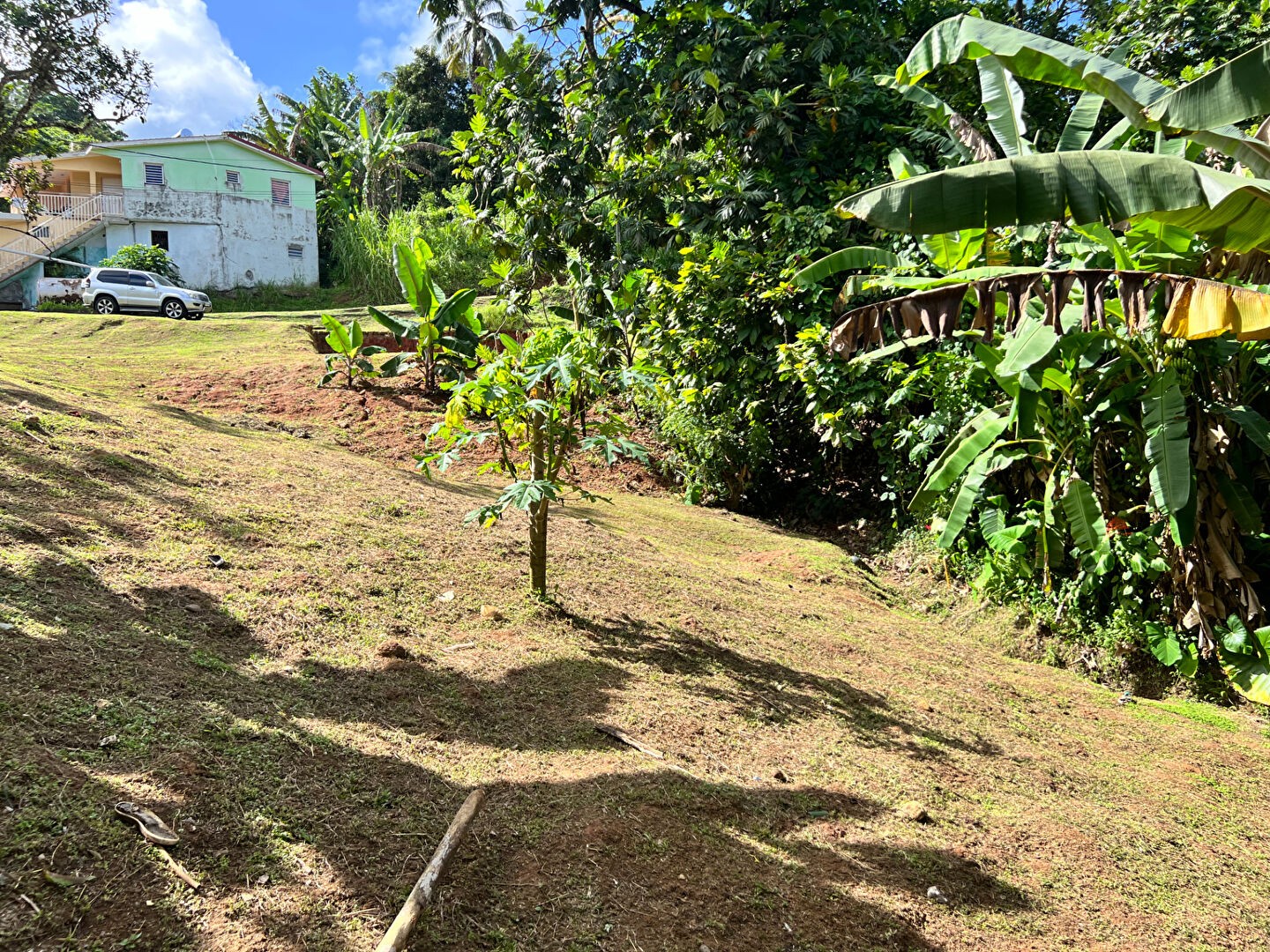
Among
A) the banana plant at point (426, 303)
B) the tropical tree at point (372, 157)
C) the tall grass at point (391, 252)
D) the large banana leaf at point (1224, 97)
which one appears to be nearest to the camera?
the large banana leaf at point (1224, 97)

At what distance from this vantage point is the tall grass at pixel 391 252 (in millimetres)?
25453

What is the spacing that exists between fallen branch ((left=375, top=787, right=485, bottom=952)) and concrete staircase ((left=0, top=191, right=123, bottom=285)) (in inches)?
1098

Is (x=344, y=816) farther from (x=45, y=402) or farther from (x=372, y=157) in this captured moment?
(x=372, y=157)

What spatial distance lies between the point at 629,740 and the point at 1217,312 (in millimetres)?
3214

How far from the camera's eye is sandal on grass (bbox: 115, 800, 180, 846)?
2.25 metres

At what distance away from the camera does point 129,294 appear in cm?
1995

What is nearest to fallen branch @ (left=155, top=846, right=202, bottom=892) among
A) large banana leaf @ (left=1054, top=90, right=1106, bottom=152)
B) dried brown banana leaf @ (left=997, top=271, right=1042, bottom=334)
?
dried brown banana leaf @ (left=997, top=271, right=1042, bottom=334)

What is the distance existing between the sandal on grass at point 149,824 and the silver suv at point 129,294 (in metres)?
20.6

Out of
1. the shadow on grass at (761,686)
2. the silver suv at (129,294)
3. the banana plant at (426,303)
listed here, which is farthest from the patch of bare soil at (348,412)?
the silver suv at (129,294)

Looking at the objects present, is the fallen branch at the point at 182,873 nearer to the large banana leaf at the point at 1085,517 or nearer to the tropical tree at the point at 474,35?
the large banana leaf at the point at 1085,517

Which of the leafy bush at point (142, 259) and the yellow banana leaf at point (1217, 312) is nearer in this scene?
the yellow banana leaf at point (1217, 312)

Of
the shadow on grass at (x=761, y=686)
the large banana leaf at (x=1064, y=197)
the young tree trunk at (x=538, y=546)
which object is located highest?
the large banana leaf at (x=1064, y=197)

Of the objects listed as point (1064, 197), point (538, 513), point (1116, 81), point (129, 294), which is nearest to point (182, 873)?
point (538, 513)

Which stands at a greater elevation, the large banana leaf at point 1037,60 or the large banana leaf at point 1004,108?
the large banana leaf at point 1004,108
